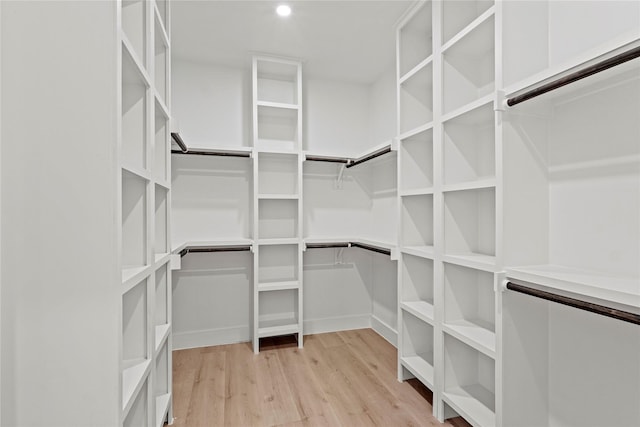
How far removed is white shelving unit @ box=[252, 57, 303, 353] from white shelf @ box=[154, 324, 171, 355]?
3.91ft

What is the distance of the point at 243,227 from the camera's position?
3137 mm

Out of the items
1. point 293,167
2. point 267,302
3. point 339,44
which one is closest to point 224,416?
point 267,302

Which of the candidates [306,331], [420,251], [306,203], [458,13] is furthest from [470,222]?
[306,331]

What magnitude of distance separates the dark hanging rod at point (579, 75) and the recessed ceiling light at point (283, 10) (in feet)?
5.18

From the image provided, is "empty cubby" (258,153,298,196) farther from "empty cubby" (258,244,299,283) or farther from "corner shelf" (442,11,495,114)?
"corner shelf" (442,11,495,114)

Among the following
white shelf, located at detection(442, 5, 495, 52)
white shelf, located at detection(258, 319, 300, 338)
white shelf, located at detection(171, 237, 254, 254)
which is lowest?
white shelf, located at detection(258, 319, 300, 338)

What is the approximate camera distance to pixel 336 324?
11.1 ft

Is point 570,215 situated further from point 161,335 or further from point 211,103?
point 211,103

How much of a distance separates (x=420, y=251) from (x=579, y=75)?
127cm

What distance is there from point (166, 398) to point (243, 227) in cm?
160

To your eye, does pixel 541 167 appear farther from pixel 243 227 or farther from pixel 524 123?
pixel 243 227

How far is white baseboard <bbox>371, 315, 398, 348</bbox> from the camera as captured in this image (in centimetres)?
300

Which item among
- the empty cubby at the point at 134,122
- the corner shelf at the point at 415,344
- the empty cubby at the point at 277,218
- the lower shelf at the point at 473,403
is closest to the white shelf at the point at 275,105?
the empty cubby at the point at 277,218

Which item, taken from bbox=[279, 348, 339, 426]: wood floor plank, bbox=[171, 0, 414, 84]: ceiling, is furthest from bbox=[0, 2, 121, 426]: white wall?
bbox=[171, 0, 414, 84]: ceiling
